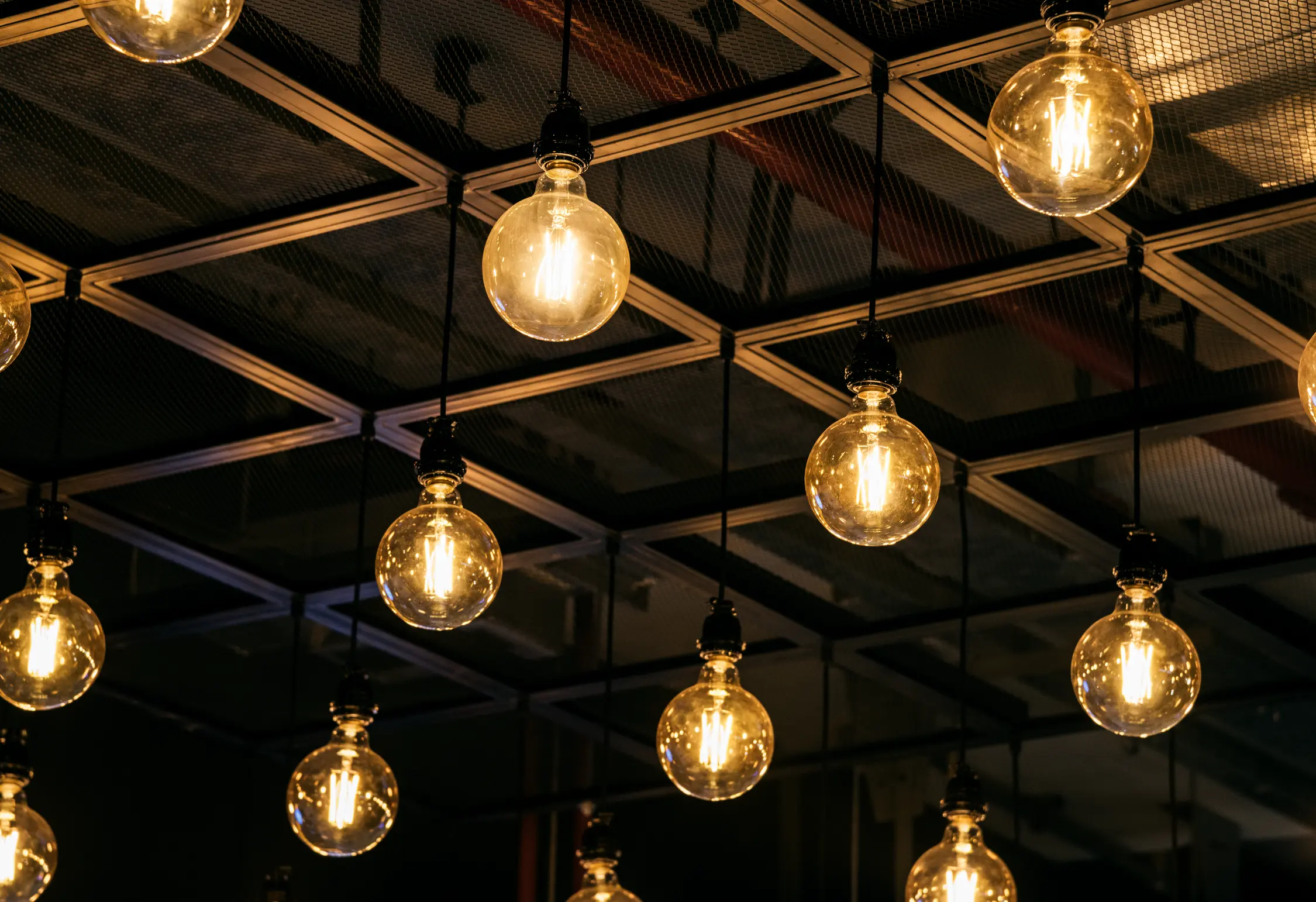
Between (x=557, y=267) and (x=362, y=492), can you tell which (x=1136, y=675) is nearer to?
(x=557, y=267)

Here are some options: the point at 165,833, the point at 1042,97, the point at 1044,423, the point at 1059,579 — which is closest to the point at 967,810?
the point at 1044,423

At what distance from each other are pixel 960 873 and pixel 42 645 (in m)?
2.78

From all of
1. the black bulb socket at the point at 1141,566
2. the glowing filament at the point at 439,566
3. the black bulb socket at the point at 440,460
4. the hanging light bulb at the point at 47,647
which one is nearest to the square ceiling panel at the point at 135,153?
the black bulb socket at the point at 440,460

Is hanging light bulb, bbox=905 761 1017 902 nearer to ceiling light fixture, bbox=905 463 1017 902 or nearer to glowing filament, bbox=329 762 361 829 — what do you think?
ceiling light fixture, bbox=905 463 1017 902

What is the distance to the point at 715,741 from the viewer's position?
6.70 meters

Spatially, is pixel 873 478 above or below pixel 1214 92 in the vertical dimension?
below

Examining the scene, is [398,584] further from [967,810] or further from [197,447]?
[197,447]

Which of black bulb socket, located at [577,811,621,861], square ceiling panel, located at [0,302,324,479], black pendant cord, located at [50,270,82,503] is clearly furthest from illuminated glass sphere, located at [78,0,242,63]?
black bulb socket, located at [577,811,621,861]

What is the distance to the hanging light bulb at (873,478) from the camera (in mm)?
5129

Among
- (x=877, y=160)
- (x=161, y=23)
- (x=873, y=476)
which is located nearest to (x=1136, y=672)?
(x=873, y=476)

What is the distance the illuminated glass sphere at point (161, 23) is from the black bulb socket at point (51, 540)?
10.3 feet

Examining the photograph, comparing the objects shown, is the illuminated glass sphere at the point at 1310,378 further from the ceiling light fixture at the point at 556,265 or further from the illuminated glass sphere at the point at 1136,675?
the illuminated glass sphere at the point at 1136,675

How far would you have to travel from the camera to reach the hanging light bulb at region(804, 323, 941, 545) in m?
5.13

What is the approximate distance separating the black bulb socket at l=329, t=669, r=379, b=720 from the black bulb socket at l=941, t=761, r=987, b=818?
6.07 feet
